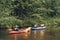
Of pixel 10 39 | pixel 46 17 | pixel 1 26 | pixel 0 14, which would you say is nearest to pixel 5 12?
pixel 0 14

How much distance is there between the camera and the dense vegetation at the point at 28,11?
144 feet

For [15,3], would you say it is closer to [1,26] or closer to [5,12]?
[5,12]

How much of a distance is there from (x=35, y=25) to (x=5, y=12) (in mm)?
6622

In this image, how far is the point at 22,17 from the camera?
1807 inches

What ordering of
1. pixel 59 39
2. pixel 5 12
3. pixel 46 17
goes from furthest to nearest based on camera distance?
pixel 46 17 < pixel 5 12 < pixel 59 39

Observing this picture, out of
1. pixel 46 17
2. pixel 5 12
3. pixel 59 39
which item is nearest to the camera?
pixel 59 39

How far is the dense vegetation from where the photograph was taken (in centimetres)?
4388

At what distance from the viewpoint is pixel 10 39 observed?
30266mm

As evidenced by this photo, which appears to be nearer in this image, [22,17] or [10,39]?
[10,39]

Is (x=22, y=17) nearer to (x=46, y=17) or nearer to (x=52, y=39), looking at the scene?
(x=46, y=17)

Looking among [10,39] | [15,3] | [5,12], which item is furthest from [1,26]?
[10,39]

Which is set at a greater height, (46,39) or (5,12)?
(5,12)

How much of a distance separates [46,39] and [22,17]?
1678 cm

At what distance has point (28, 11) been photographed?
4706 cm
